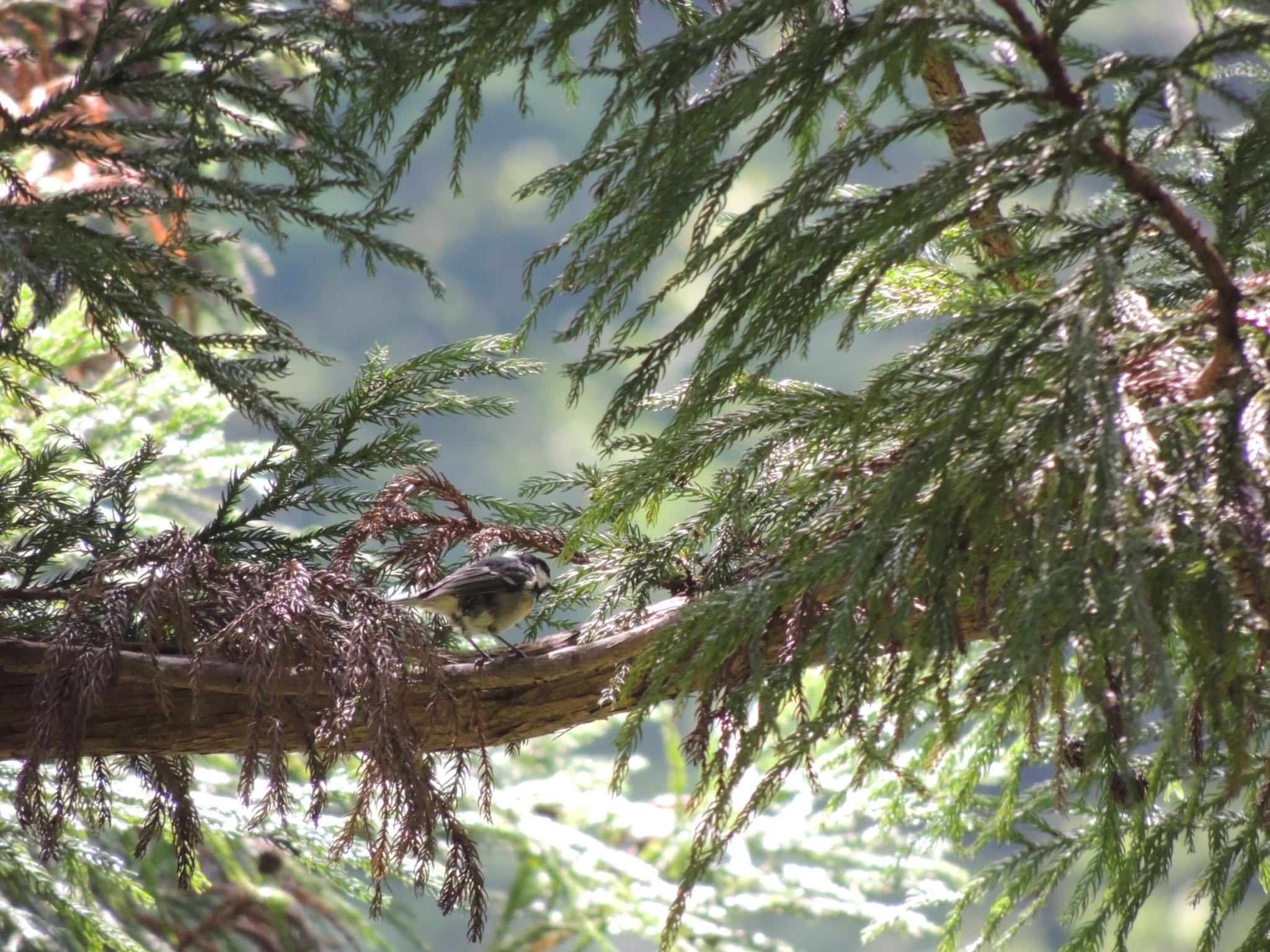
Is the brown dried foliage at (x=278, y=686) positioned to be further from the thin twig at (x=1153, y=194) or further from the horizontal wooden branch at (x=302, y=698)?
the thin twig at (x=1153, y=194)

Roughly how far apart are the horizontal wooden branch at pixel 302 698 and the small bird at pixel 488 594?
0.15 m

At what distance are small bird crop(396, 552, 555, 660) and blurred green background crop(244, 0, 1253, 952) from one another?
256 inches

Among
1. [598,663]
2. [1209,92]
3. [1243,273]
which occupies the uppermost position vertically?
[1243,273]

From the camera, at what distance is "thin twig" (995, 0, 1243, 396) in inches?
37.3

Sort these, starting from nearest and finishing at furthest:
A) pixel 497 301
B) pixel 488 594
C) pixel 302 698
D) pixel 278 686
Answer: pixel 278 686 → pixel 302 698 → pixel 488 594 → pixel 497 301

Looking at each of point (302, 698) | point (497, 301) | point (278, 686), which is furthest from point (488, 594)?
point (497, 301)

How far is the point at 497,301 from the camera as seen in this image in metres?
9.75

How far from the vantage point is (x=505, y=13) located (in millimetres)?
1060

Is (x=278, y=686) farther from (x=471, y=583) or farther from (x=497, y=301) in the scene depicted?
(x=497, y=301)

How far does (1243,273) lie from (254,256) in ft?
9.56

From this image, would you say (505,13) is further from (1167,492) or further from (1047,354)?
(1167,492)

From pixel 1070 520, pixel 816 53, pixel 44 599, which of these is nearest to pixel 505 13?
pixel 816 53

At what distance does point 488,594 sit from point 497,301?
8251mm

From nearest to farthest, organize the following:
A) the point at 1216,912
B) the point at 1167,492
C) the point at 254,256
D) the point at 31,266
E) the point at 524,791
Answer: the point at 1167,492 → the point at 31,266 → the point at 1216,912 → the point at 254,256 → the point at 524,791
